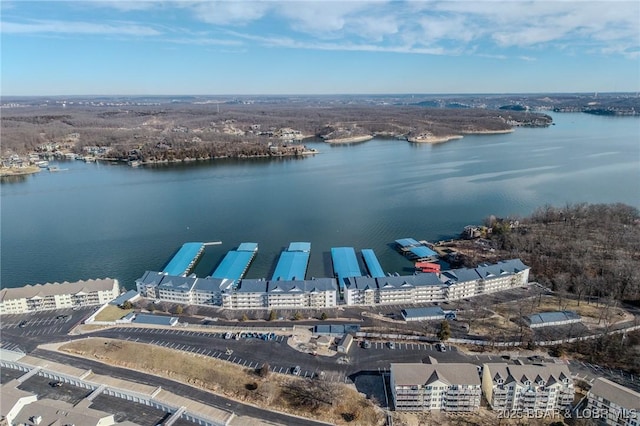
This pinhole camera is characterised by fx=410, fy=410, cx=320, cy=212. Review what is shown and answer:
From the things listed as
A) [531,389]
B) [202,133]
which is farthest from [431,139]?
[531,389]

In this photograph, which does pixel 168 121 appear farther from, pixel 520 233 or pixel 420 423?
pixel 420 423

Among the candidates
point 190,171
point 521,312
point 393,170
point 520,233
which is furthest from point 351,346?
point 190,171

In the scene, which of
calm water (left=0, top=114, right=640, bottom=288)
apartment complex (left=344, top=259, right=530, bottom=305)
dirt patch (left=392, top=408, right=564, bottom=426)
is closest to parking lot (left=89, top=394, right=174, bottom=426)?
dirt patch (left=392, top=408, right=564, bottom=426)

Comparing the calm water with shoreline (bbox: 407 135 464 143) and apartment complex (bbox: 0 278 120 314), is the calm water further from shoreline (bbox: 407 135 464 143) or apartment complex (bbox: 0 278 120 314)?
shoreline (bbox: 407 135 464 143)

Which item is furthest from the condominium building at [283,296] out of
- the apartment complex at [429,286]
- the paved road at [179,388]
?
the paved road at [179,388]

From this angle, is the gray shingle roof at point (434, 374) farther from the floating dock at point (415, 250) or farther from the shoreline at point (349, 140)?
the shoreline at point (349, 140)
